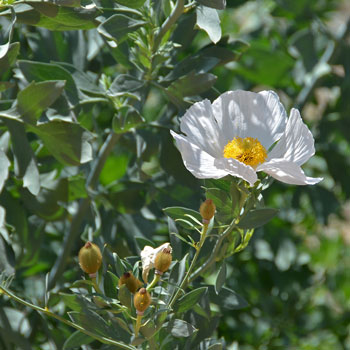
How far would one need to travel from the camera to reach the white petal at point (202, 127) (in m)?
0.56

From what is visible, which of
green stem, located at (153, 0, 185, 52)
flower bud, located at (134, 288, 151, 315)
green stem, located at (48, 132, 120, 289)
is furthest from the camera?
green stem, located at (48, 132, 120, 289)

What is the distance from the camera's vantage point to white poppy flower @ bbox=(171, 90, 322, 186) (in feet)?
1.68

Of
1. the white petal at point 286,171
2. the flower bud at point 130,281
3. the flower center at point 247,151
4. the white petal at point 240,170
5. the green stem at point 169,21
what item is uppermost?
the green stem at point 169,21

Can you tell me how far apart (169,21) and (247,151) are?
0.16 m

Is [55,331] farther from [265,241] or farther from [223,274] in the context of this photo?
[265,241]

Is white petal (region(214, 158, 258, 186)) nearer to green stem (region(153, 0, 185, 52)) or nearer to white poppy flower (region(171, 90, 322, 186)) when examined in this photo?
white poppy flower (region(171, 90, 322, 186))

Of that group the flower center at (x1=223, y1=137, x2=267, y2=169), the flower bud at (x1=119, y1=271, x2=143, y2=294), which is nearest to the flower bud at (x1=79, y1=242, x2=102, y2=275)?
the flower bud at (x1=119, y1=271, x2=143, y2=294)

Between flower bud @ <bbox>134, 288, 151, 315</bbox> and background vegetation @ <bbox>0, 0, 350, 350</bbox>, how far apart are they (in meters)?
0.08

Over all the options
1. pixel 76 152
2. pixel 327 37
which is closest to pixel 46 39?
pixel 76 152

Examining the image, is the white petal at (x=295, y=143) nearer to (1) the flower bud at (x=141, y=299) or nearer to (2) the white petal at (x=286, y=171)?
(2) the white petal at (x=286, y=171)

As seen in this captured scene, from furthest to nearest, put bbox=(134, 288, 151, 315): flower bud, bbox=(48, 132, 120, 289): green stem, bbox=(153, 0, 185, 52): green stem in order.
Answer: bbox=(48, 132, 120, 289): green stem, bbox=(153, 0, 185, 52): green stem, bbox=(134, 288, 151, 315): flower bud

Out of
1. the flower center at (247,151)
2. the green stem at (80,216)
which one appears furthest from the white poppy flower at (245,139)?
the green stem at (80,216)

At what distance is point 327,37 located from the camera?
97 centimetres

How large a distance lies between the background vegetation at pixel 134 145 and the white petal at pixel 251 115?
0.20 ft
